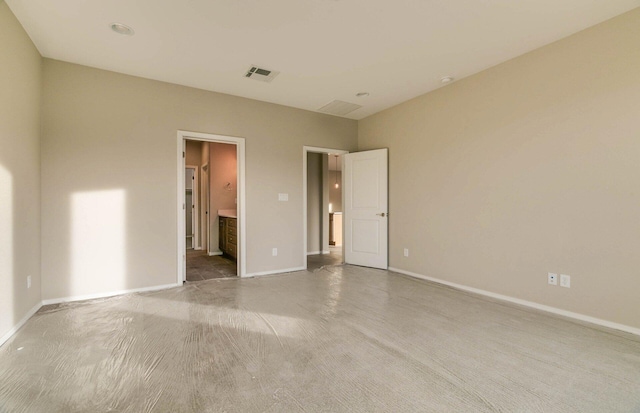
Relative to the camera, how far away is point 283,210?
4.91 m

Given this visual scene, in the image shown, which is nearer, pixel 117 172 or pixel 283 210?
pixel 117 172

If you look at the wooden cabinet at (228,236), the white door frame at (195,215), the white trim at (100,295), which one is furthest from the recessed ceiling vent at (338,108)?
the white door frame at (195,215)

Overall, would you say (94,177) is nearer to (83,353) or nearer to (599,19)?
(83,353)

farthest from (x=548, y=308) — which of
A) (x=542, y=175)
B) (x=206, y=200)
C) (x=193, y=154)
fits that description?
(x=193, y=154)

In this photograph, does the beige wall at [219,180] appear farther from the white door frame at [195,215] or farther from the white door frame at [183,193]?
the white door frame at [183,193]

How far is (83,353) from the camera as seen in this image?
2197mm

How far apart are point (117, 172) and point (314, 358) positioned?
3.25m

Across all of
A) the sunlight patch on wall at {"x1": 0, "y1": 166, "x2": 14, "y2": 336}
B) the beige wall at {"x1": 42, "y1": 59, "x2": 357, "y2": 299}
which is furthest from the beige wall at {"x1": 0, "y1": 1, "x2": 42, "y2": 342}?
the beige wall at {"x1": 42, "y1": 59, "x2": 357, "y2": 299}

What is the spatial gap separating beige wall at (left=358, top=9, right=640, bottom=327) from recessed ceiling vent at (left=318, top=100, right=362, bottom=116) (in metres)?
1.05

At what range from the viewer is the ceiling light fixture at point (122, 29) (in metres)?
2.72

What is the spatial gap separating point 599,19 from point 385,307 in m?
3.34

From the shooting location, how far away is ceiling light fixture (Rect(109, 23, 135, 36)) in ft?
8.91

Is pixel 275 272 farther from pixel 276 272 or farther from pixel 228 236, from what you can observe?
pixel 228 236

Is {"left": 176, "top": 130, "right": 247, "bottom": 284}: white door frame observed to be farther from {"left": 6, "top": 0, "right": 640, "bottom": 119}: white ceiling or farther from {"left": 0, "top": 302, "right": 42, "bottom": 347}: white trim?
{"left": 0, "top": 302, "right": 42, "bottom": 347}: white trim
